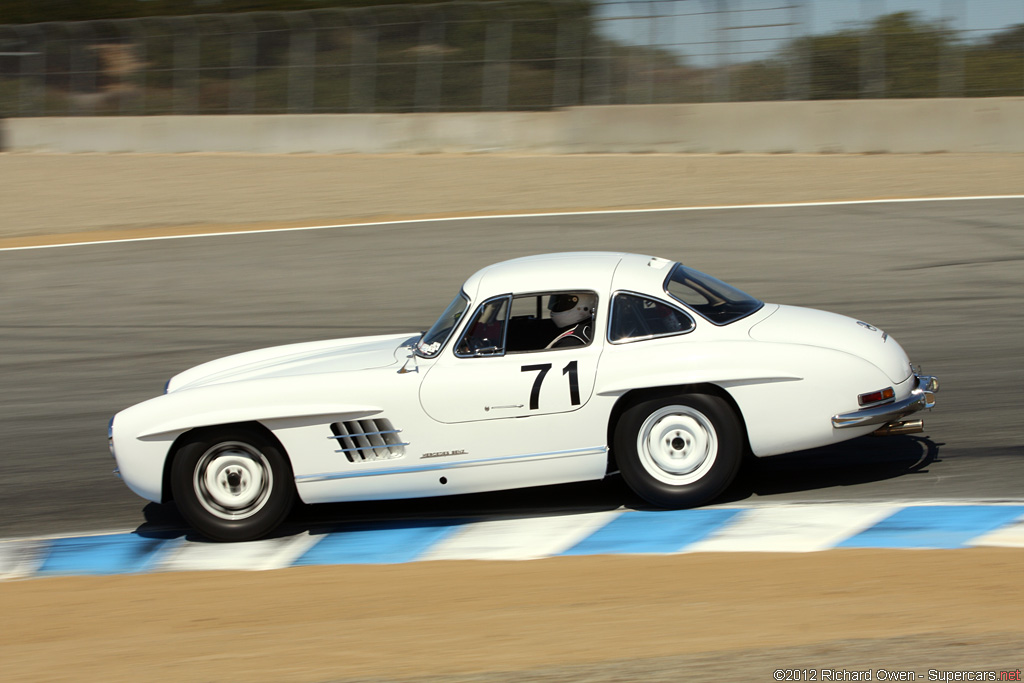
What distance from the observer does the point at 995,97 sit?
18516mm

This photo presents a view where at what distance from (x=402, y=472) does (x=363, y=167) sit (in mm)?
16886

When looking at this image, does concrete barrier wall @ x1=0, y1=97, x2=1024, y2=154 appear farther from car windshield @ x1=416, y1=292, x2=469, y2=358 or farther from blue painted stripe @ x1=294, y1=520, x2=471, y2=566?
blue painted stripe @ x1=294, y1=520, x2=471, y2=566

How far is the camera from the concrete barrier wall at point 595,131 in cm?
1888

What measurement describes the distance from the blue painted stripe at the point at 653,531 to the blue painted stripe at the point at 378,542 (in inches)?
33.8

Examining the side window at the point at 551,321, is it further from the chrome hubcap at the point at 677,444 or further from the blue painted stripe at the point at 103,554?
the blue painted stripe at the point at 103,554

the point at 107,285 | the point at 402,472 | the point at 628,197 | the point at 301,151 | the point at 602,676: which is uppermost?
the point at 301,151

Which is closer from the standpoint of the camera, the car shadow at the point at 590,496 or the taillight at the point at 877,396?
the taillight at the point at 877,396

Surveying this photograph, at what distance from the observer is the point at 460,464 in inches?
224

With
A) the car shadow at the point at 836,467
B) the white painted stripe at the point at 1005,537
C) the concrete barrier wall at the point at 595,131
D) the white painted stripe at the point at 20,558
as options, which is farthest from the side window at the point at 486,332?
the concrete barrier wall at the point at 595,131

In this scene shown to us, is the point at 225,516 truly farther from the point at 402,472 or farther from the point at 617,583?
the point at 617,583

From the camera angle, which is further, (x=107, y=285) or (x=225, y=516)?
(x=107, y=285)

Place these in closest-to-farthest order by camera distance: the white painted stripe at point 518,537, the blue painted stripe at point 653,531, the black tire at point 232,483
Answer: the blue painted stripe at point 653,531, the white painted stripe at point 518,537, the black tire at point 232,483

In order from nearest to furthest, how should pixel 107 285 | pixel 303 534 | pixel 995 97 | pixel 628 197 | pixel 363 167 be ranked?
pixel 303 534
pixel 107 285
pixel 628 197
pixel 995 97
pixel 363 167

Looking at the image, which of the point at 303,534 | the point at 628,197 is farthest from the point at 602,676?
the point at 628,197
